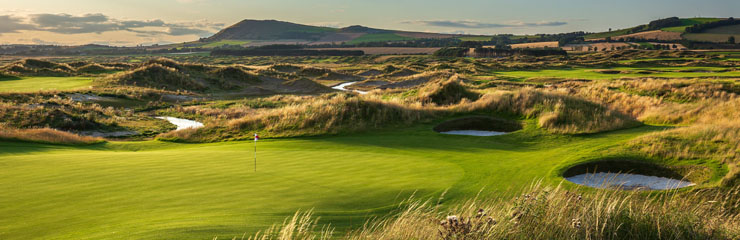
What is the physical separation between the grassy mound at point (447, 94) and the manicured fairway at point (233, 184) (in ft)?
49.8

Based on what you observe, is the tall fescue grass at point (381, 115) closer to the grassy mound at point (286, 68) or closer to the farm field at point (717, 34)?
the grassy mound at point (286, 68)

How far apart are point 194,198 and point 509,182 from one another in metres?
7.11

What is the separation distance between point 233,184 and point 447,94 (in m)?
24.6

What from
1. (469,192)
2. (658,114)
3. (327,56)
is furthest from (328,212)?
(327,56)

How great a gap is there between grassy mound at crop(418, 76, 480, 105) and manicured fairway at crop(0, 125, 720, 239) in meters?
15.2

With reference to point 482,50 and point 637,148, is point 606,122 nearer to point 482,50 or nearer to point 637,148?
point 637,148

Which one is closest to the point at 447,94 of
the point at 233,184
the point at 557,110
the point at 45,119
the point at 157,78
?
the point at 557,110

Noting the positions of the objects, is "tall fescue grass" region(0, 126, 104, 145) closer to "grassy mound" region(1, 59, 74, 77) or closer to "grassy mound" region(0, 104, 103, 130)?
"grassy mound" region(0, 104, 103, 130)

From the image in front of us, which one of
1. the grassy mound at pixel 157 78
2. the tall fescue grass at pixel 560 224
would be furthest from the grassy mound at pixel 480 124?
the grassy mound at pixel 157 78

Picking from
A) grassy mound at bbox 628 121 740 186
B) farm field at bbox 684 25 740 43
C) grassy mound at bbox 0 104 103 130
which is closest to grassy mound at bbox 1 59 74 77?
grassy mound at bbox 0 104 103 130

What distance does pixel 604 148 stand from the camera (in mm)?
15398

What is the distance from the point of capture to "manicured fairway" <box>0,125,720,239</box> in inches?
267

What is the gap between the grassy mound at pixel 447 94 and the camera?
32.1 m

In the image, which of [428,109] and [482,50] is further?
[482,50]
